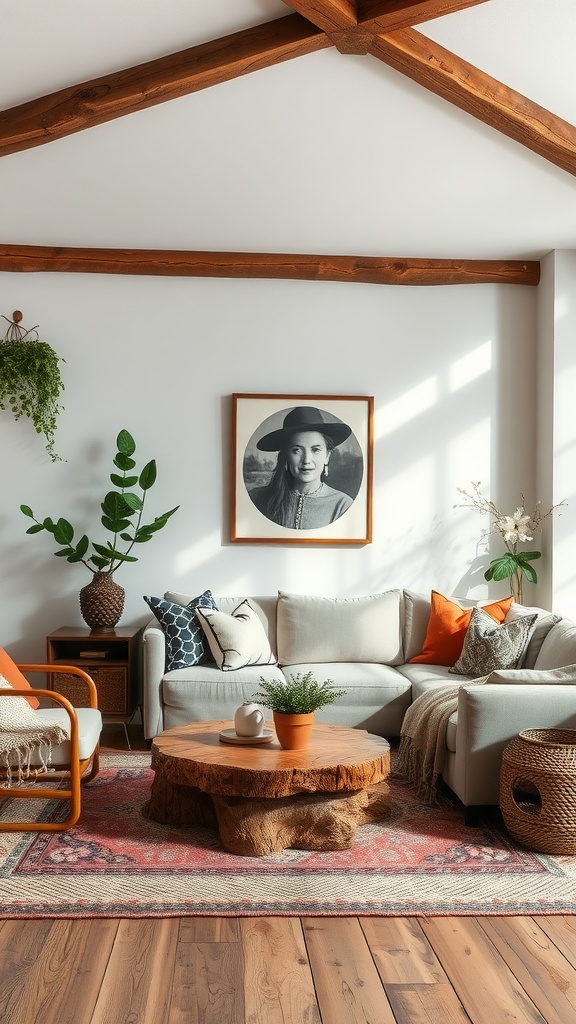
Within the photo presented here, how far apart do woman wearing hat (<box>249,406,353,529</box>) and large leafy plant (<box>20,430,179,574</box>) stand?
2.17 ft

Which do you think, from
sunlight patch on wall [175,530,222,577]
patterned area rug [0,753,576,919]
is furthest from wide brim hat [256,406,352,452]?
patterned area rug [0,753,576,919]

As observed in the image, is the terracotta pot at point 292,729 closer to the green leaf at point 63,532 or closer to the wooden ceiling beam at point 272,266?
the green leaf at point 63,532

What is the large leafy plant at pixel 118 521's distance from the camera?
5.40 m

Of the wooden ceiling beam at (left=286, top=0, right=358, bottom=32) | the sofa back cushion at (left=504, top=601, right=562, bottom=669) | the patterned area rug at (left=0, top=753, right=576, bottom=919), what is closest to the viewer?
the patterned area rug at (left=0, top=753, right=576, bottom=919)

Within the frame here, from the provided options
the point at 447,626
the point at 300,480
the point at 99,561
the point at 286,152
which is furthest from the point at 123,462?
the point at 447,626

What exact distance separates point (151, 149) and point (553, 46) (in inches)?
75.0

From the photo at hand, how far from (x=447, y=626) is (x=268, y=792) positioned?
219 centimetres

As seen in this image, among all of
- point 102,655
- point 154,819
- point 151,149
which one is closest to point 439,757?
point 154,819

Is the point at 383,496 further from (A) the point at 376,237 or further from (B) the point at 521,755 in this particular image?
(B) the point at 521,755

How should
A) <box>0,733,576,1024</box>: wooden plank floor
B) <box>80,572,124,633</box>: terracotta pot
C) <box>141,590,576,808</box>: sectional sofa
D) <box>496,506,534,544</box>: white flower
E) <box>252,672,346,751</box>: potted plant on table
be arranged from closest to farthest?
<box>0,733,576,1024</box>: wooden plank floor, <box>252,672,346,751</box>: potted plant on table, <box>141,590,576,808</box>: sectional sofa, <box>80,572,124,633</box>: terracotta pot, <box>496,506,534,544</box>: white flower

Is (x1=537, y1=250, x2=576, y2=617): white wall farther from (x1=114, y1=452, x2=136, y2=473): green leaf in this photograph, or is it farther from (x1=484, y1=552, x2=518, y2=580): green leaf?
(x1=114, y1=452, x2=136, y2=473): green leaf

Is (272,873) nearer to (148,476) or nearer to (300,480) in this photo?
(148,476)

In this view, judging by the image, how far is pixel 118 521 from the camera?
17.9ft

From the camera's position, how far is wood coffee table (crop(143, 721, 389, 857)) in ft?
11.1
